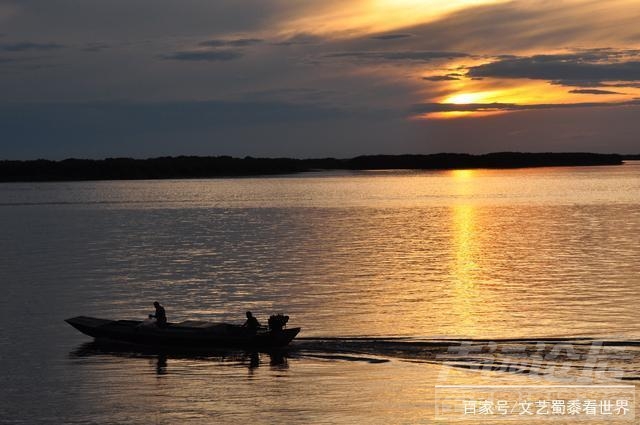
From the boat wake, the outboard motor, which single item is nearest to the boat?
the outboard motor

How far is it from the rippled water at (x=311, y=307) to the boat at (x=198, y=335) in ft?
1.95

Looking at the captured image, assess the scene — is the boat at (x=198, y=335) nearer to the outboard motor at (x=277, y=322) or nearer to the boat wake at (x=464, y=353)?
the outboard motor at (x=277, y=322)

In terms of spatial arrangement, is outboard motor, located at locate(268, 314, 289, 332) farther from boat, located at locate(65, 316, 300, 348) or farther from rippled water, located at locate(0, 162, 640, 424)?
rippled water, located at locate(0, 162, 640, 424)

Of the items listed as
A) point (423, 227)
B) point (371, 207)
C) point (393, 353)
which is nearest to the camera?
point (393, 353)

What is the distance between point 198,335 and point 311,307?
9635 millimetres

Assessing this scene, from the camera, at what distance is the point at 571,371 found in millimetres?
29469

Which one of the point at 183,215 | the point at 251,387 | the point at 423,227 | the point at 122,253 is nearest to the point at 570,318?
the point at 251,387

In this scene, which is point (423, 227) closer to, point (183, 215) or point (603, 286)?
point (183, 215)

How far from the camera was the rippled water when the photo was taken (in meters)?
27.7

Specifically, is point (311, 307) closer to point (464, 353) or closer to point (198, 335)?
point (198, 335)

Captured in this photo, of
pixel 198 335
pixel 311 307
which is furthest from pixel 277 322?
pixel 311 307

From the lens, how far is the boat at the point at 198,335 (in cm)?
3353

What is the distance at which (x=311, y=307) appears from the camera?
139 ft

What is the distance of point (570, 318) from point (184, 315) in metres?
16.2
